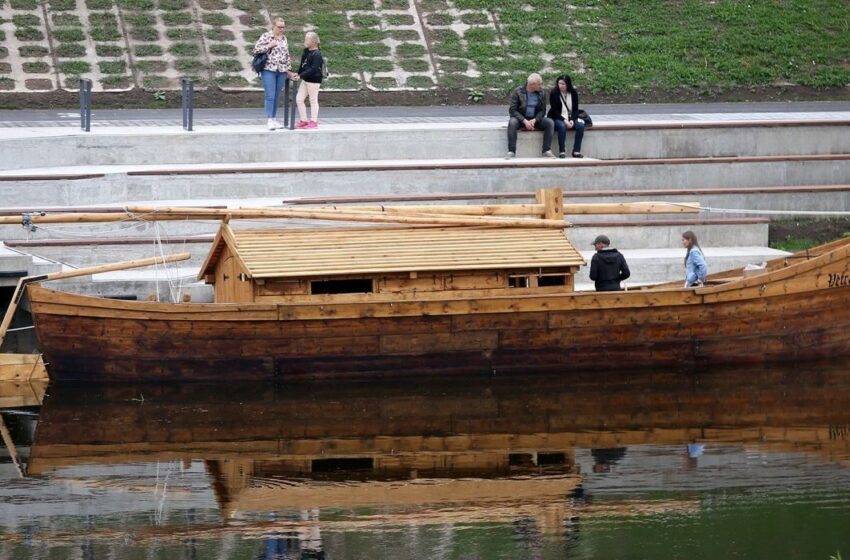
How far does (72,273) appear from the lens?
19891 millimetres

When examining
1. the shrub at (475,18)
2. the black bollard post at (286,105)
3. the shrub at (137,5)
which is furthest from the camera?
the shrub at (475,18)

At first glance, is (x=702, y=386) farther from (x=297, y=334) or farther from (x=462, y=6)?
(x=462, y=6)

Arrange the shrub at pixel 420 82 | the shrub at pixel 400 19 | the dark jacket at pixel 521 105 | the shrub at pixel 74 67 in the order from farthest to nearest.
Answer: the shrub at pixel 400 19 < the shrub at pixel 420 82 < the shrub at pixel 74 67 < the dark jacket at pixel 521 105

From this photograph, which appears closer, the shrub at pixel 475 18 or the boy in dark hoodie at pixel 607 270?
the boy in dark hoodie at pixel 607 270

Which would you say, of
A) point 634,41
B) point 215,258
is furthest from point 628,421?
point 634,41

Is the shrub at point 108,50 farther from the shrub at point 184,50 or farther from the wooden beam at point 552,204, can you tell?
the wooden beam at point 552,204

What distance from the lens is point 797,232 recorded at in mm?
24969

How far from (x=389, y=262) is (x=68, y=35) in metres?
15.2

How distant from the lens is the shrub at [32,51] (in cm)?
3162

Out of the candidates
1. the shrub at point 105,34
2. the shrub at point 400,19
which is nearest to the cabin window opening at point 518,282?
the shrub at point 400,19

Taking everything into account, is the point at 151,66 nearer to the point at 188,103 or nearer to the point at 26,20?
the point at 26,20

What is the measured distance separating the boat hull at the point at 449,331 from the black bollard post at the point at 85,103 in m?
7.49

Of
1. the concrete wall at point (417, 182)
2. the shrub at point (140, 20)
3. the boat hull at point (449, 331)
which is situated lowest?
the boat hull at point (449, 331)

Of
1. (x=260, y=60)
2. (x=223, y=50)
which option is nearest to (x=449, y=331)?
(x=260, y=60)
